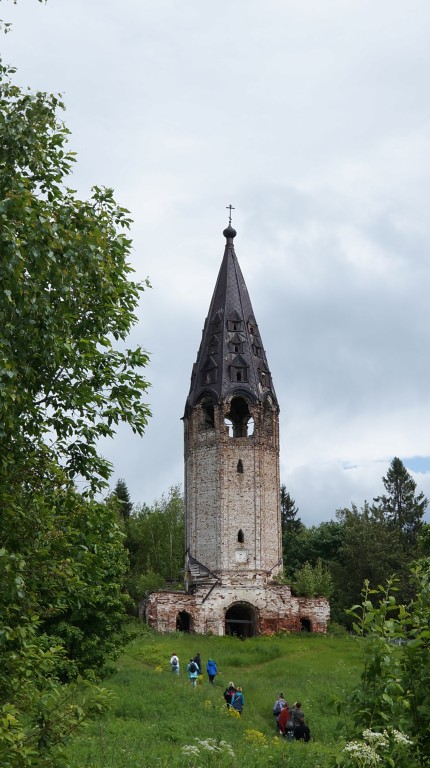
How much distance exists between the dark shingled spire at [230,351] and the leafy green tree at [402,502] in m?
22.7

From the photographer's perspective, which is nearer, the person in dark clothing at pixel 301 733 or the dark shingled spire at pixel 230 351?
the person in dark clothing at pixel 301 733

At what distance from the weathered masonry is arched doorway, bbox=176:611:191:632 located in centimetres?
5

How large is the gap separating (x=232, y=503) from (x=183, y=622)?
692 centimetres

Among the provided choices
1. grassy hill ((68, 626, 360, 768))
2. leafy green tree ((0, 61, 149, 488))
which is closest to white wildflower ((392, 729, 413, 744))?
grassy hill ((68, 626, 360, 768))

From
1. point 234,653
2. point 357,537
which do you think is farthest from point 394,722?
point 357,537

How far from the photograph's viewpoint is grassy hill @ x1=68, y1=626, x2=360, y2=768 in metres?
14.9

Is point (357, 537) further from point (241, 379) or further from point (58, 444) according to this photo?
point (58, 444)

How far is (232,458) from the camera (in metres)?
46.9

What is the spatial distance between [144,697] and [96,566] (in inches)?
541

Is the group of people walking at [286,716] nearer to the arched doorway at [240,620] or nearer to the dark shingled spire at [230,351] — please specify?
the arched doorway at [240,620]

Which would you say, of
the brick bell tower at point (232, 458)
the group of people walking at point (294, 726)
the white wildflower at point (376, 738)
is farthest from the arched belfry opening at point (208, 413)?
the white wildflower at point (376, 738)

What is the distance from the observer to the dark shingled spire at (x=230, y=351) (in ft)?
159

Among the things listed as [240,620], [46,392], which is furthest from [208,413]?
[46,392]

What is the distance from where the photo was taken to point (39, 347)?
9406 millimetres
